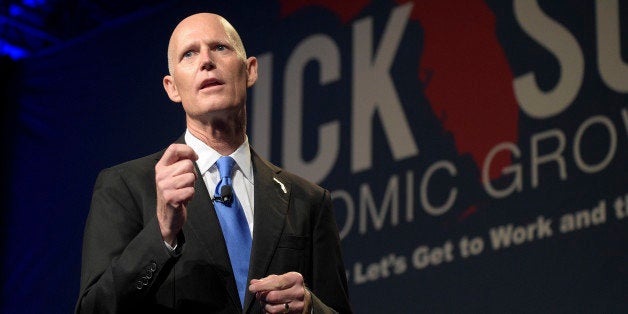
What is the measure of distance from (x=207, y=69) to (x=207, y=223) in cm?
36

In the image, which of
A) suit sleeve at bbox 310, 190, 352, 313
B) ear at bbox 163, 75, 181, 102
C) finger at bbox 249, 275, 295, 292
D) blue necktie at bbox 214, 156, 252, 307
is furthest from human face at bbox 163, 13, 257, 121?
finger at bbox 249, 275, 295, 292

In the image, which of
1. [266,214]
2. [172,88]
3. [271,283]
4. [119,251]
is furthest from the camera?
[172,88]

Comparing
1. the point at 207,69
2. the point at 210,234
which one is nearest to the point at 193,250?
the point at 210,234

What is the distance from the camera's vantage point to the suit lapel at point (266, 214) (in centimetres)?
200

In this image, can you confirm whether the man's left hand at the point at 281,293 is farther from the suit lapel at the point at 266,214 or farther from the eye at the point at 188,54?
the eye at the point at 188,54

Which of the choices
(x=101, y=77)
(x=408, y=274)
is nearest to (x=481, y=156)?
(x=408, y=274)

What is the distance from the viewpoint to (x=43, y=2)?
6.37 m

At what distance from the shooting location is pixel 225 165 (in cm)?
212

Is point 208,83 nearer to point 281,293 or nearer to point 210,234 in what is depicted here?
point 210,234

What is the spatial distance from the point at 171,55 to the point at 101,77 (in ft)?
13.0

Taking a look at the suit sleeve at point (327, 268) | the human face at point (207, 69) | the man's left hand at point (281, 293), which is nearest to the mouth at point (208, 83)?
the human face at point (207, 69)

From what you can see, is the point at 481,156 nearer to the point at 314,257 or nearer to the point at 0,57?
the point at 314,257

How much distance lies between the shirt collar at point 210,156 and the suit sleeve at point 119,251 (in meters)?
0.14

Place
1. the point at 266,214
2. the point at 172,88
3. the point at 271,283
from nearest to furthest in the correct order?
the point at 271,283 < the point at 266,214 < the point at 172,88
